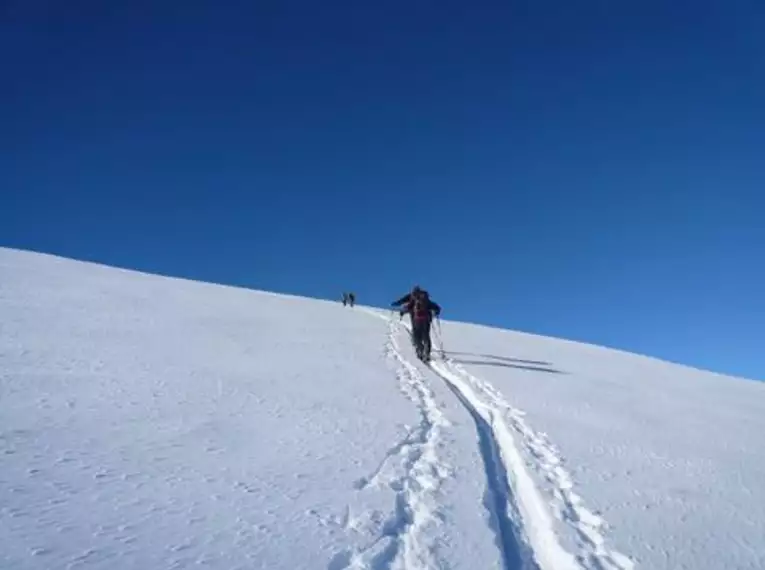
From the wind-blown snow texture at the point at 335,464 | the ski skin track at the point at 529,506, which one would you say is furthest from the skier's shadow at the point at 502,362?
the ski skin track at the point at 529,506

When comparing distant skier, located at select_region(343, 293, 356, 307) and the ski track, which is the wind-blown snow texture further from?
distant skier, located at select_region(343, 293, 356, 307)

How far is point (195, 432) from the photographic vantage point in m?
6.00

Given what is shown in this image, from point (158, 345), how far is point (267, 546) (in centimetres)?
801

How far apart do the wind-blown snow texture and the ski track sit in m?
0.02

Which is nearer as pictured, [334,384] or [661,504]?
[661,504]

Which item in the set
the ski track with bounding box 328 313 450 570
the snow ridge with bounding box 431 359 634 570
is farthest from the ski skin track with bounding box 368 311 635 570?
the ski track with bounding box 328 313 450 570

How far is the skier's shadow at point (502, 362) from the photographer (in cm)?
Answer: 1482

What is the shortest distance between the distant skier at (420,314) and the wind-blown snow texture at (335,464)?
206 centimetres

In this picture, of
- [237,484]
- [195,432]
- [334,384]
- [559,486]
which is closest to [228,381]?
[334,384]

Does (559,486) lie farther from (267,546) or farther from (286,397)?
(286,397)

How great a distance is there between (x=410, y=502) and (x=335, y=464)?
1.02 meters

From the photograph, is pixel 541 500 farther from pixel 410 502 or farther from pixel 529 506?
pixel 410 502

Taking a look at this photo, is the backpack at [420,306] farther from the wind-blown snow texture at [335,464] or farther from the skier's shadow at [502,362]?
the wind-blown snow texture at [335,464]

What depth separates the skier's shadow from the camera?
48.6ft
